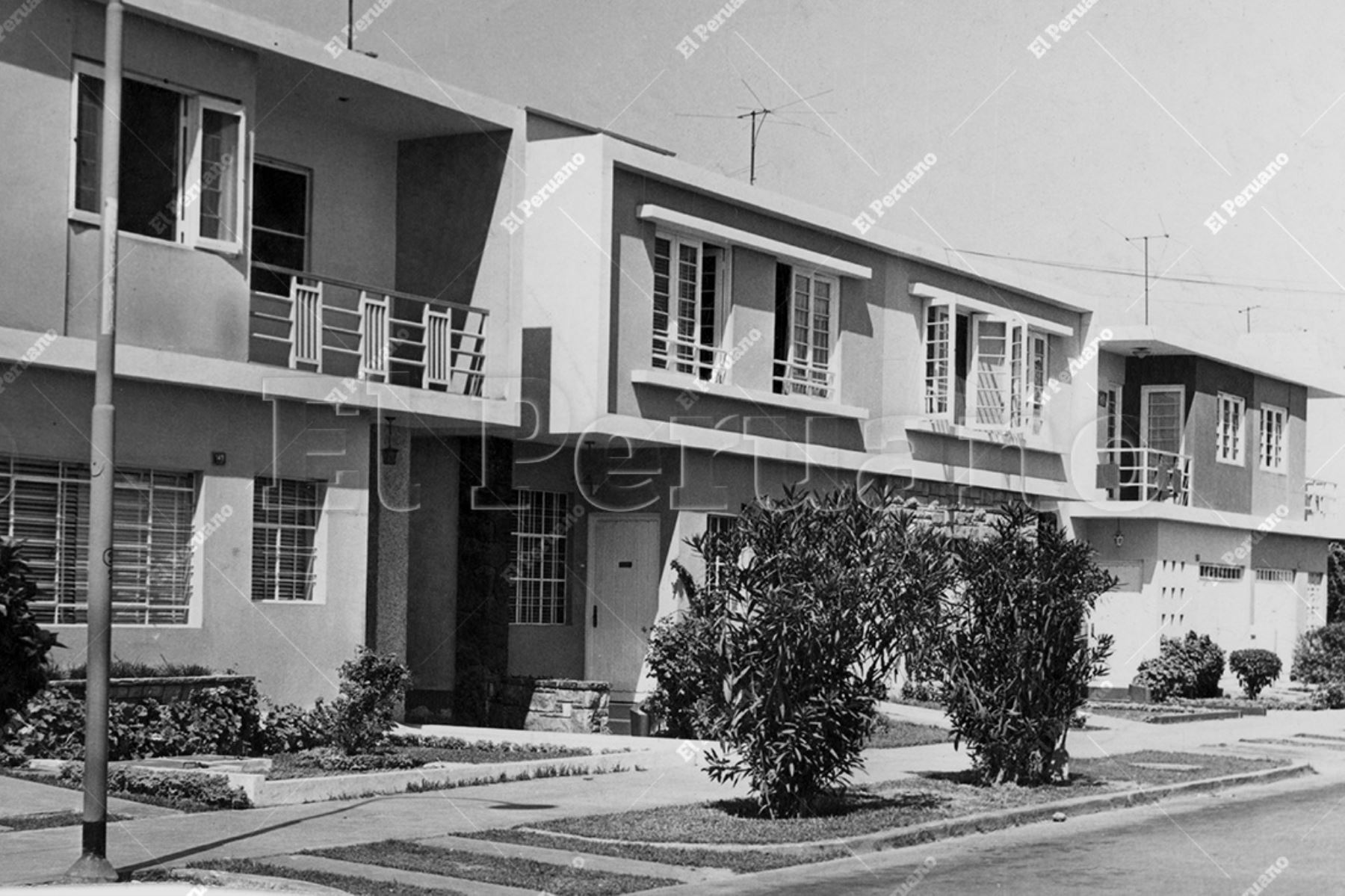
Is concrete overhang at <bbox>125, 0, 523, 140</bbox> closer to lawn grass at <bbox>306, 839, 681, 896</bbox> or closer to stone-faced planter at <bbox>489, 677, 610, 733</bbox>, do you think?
stone-faced planter at <bbox>489, 677, 610, 733</bbox>

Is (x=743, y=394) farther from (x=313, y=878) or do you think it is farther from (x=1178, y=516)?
(x=1178, y=516)

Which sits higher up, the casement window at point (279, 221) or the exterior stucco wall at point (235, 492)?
the casement window at point (279, 221)

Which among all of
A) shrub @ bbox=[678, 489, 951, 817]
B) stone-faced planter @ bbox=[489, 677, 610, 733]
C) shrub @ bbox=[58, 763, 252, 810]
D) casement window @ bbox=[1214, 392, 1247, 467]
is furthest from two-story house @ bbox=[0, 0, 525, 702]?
casement window @ bbox=[1214, 392, 1247, 467]

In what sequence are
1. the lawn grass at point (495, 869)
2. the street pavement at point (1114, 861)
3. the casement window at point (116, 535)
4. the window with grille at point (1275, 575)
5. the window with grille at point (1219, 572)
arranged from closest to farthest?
1. the lawn grass at point (495, 869)
2. the street pavement at point (1114, 861)
3. the casement window at point (116, 535)
4. the window with grille at point (1219, 572)
5. the window with grille at point (1275, 575)

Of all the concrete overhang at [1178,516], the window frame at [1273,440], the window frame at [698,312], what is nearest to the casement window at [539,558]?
the window frame at [698,312]

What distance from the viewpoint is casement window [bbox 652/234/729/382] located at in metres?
24.0

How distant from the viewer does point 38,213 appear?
648 inches

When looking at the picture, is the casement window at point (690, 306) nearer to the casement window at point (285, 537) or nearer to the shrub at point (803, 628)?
the casement window at point (285, 537)

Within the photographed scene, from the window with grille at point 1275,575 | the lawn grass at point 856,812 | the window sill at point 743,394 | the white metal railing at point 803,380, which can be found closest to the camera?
the lawn grass at point 856,812

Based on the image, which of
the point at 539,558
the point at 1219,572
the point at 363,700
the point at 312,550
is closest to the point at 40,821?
the point at 363,700

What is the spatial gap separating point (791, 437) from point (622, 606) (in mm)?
3959

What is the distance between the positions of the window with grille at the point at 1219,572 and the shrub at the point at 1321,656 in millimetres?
1976

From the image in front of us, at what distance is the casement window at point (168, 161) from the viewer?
1709 centimetres

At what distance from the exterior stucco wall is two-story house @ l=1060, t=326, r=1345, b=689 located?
1843 cm
